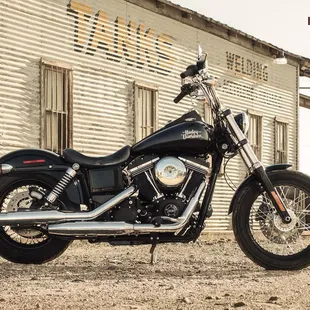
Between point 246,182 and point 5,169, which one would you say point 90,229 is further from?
point 246,182

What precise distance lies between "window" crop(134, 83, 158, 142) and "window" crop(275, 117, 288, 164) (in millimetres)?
6941

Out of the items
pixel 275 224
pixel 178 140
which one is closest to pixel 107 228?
pixel 178 140

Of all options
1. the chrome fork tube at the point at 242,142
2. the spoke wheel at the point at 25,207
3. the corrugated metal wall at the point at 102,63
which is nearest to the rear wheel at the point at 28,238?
the spoke wheel at the point at 25,207

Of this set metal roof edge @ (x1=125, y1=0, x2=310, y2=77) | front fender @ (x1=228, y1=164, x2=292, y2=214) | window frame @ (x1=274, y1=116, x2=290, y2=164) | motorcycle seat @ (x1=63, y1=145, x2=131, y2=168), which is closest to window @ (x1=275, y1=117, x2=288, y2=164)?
window frame @ (x1=274, y1=116, x2=290, y2=164)

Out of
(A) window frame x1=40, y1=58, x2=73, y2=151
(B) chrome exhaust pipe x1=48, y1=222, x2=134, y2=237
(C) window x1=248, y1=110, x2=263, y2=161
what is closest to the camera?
(B) chrome exhaust pipe x1=48, y1=222, x2=134, y2=237

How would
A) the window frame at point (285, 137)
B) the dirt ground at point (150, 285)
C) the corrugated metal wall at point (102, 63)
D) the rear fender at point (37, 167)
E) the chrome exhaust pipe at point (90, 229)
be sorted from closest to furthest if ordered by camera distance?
1. the dirt ground at point (150, 285)
2. the chrome exhaust pipe at point (90, 229)
3. the rear fender at point (37, 167)
4. the corrugated metal wall at point (102, 63)
5. the window frame at point (285, 137)

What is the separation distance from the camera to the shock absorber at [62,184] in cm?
670

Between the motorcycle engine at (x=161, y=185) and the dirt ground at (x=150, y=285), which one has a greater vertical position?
the motorcycle engine at (x=161, y=185)

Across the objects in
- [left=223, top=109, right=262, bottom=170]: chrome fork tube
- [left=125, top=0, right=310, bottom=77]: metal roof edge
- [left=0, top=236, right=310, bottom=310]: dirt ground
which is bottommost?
[left=0, top=236, right=310, bottom=310]: dirt ground

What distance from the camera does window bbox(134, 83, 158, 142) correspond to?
16.3m

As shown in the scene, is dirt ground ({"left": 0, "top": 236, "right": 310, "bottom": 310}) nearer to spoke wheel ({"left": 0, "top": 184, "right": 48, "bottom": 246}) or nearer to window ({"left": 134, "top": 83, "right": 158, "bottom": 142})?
spoke wheel ({"left": 0, "top": 184, "right": 48, "bottom": 246})

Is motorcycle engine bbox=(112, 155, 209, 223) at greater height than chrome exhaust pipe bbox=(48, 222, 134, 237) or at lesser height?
greater

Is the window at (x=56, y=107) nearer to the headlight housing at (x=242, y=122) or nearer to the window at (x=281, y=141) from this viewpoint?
the headlight housing at (x=242, y=122)

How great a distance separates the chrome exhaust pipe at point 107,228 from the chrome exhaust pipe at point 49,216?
54mm
